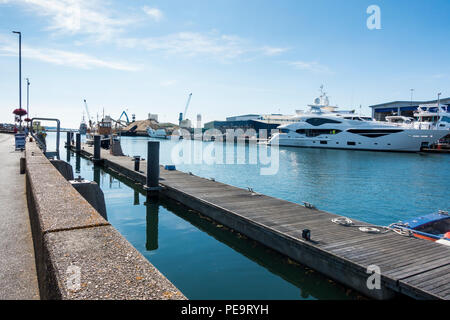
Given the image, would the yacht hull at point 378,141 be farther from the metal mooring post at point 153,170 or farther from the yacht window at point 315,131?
the metal mooring post at point 153,170

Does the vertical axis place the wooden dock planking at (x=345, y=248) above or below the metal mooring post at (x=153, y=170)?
below

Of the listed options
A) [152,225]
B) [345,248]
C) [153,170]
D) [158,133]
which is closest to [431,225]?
[345,248]

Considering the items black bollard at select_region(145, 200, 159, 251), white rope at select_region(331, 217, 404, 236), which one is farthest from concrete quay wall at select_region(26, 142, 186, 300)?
white rope at select_region(331, 217, 404, 236)

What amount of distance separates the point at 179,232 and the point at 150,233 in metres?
1.24

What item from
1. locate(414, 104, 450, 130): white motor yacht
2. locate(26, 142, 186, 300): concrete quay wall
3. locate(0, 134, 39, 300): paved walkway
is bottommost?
locate(0, 134, 39, 300): paved walkway

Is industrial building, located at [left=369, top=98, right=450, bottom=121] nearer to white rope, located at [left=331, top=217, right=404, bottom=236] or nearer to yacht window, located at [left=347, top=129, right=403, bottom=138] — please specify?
yacht window, located at [left=347, top=129, right=403, bottom=138]

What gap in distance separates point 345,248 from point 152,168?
12.5 meters

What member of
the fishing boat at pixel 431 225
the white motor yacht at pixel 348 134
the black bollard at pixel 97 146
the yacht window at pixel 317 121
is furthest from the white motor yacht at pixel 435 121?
the black bollard at pixel 97 146

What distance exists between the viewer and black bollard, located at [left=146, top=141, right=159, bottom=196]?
58.1 ft

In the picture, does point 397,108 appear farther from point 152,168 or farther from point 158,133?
point 158,133

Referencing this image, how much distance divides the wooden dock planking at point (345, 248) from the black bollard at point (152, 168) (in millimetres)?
5156

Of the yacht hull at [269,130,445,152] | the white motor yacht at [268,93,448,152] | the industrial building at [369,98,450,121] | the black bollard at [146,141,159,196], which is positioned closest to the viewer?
the black bollard at [146,141,159,196]

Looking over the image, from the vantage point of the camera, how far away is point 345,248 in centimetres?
868

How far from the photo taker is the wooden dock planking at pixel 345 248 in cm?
A: 697
